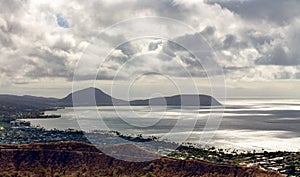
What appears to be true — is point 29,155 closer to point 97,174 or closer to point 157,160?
point 97,174

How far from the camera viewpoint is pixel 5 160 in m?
65.1

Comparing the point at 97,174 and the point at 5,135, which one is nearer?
the point at 97,174

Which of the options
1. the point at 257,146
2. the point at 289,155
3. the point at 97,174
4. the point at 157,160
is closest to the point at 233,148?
the point at 257,146

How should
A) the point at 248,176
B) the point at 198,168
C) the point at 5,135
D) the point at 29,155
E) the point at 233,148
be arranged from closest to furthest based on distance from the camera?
1. the point at 248,176
2. the point at 198,168
3. the point at 29,155
4. the point at 233,148
5. the point at 5,135

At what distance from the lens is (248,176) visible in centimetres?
5409

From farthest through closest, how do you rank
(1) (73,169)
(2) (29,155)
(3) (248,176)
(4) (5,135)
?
(4) (5,135) < (2) (29,155) < (1) (73,169) < (3) (248,176)

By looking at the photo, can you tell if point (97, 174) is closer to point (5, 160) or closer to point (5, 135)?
point (5, 160)

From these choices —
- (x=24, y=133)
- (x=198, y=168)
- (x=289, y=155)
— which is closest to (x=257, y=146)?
(x=289, y=155)

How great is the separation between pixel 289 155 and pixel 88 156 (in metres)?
42.4

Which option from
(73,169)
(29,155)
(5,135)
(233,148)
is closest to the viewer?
(73,169)

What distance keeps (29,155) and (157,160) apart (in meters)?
23.2

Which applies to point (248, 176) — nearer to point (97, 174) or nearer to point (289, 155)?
point (97, 174)

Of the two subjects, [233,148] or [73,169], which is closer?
[73,169]

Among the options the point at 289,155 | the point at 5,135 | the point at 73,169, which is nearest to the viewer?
the point at 73,169
